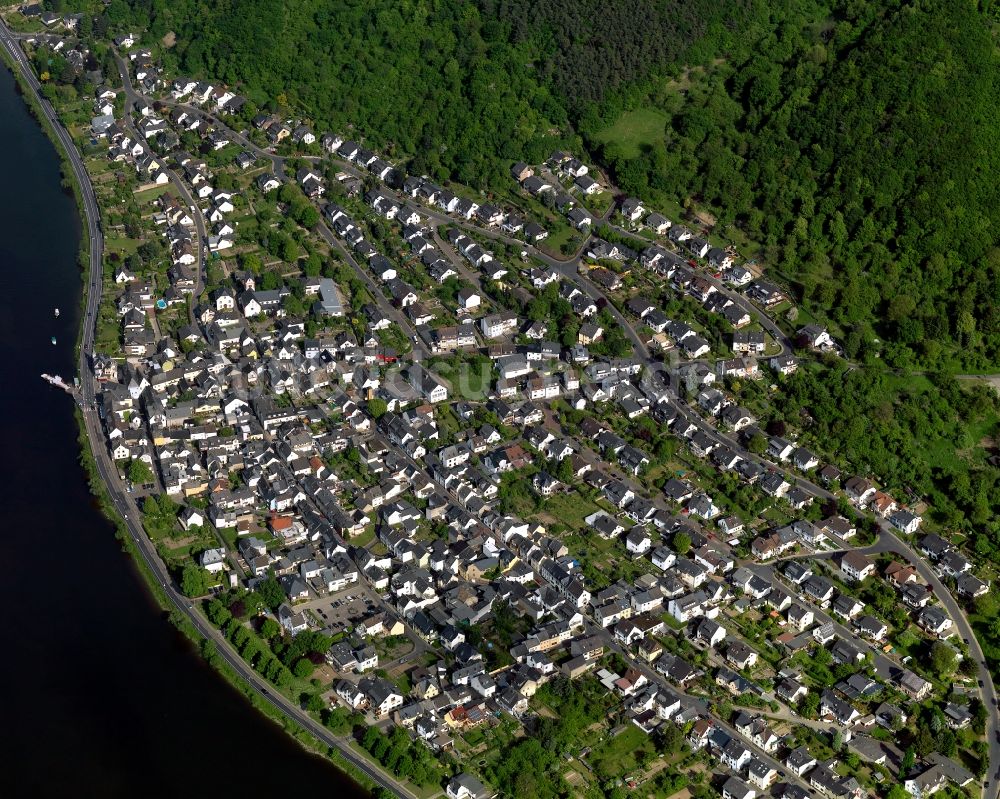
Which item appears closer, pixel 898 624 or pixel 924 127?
pixel 898 624

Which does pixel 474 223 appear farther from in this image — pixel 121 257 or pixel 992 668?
pixel 992 668

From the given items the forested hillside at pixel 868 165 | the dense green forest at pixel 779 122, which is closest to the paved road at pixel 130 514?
the dense green forest at pixel 779 122

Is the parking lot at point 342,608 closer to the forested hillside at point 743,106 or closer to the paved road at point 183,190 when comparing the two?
the paved road at point 183,190

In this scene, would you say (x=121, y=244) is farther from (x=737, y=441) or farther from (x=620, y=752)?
(x=620, y=752)

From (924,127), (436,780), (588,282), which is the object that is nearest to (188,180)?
(588,282)

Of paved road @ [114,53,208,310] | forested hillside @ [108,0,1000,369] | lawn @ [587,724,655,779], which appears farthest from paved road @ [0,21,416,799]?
forested hillside @ [108,0,1000,369]
